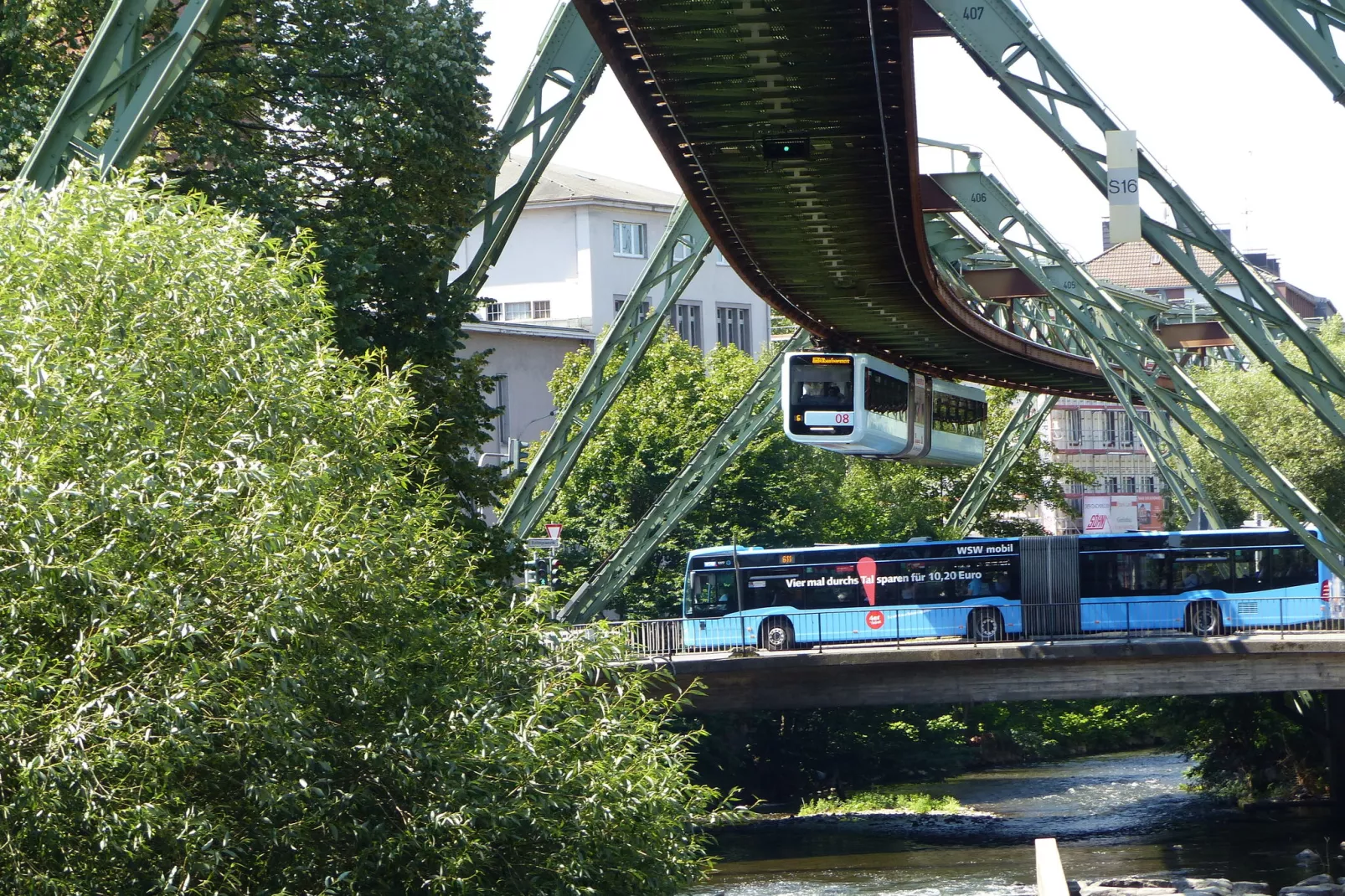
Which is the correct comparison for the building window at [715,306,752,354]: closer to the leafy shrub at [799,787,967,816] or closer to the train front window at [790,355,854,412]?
the leafy shrub at [799,787,967,816]

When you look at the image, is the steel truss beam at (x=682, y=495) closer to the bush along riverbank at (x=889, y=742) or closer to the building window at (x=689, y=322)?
the bush along riverbank at (x=889, y=742)

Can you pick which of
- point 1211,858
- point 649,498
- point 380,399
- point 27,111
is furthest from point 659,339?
point 380,399

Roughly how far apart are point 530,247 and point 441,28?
44.0 metres

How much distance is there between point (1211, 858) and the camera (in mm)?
31438

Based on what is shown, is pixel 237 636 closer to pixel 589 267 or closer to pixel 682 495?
pixel 682 495

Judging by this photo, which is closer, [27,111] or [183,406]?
[183,406]

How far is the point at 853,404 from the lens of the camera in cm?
3144

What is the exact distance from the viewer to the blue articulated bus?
120ft

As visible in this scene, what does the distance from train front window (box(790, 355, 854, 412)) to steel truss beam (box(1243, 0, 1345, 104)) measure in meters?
20.0

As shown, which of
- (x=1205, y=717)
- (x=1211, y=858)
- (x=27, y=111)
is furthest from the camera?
(x=1205, y=717)

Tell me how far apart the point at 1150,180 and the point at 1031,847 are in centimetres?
2115

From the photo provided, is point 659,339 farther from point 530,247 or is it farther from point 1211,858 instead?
point 1211,858

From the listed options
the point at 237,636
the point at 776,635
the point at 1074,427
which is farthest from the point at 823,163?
the point at 1074,427

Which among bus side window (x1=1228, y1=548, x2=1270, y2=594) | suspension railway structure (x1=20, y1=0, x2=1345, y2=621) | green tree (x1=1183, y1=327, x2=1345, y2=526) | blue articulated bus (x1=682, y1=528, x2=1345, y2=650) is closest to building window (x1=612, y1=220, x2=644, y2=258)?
green tree (x1=1183, y1=327, x2=1345, y2=526)
